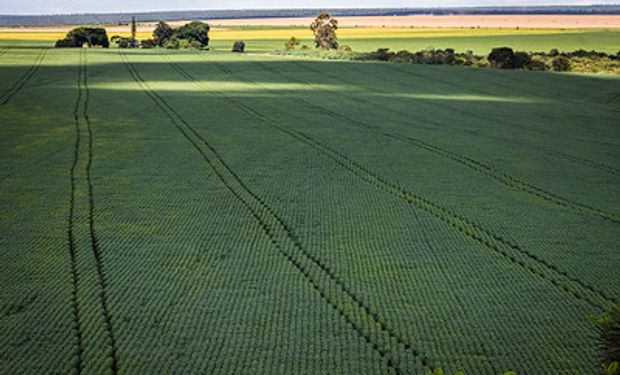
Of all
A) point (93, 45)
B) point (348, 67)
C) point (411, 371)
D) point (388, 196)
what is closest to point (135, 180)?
point (388, 196)

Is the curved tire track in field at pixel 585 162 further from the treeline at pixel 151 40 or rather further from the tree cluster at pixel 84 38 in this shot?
the tree cluster at pixel 84 38

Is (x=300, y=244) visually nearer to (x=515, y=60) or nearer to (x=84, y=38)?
(x=515, y=60)

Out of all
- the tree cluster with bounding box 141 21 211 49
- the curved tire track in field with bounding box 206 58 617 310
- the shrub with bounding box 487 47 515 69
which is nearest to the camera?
the curved tire track in field with bounding box 206 58 617 310

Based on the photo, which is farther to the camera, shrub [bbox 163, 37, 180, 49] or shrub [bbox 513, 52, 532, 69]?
shrub [bbox 163, 37, 180, 49]

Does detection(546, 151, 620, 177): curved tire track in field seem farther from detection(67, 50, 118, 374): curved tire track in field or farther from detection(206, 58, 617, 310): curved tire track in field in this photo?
detection(67, 50, 118, 374): curved tire track in field

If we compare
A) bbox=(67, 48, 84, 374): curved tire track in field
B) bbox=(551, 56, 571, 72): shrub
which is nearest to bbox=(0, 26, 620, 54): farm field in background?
bbox=(551, 56, 571, 72): shrub

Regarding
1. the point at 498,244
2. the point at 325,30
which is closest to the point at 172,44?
the point at 325,30

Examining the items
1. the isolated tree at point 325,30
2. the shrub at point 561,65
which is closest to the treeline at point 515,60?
the shrub at point 561,65
